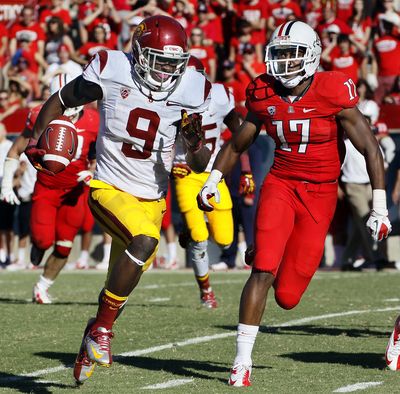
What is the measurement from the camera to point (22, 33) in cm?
1501

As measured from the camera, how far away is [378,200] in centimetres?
522

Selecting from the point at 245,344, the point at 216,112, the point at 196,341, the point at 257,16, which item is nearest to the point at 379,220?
the point at 245,344

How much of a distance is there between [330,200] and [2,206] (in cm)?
795

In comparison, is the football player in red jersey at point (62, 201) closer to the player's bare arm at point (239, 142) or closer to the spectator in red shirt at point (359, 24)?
the player's bare arm at point (239, 142)

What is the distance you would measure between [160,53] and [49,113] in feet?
2.02

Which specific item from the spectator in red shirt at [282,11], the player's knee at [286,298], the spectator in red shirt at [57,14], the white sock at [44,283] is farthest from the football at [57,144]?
the spectator in red shirt at [57,14]

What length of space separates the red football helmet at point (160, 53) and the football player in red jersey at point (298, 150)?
40cm

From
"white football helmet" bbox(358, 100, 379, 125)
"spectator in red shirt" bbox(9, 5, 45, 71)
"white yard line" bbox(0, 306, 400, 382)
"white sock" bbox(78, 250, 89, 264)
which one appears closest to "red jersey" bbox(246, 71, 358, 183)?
"white yard line" bbox(0, 306, 400, 382)

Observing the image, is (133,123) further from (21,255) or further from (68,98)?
(21,255)

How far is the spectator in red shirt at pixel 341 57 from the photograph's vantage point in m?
12.6

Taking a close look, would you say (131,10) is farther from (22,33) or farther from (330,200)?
(330,200)

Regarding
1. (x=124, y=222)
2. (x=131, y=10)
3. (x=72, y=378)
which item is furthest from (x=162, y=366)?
(x=131, y=10)

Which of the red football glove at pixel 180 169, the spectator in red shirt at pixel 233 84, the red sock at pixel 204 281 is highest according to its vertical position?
the red football glove at pixel 180 169

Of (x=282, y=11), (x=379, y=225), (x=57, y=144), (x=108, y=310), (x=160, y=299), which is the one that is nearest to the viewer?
(x=108, y=310)
